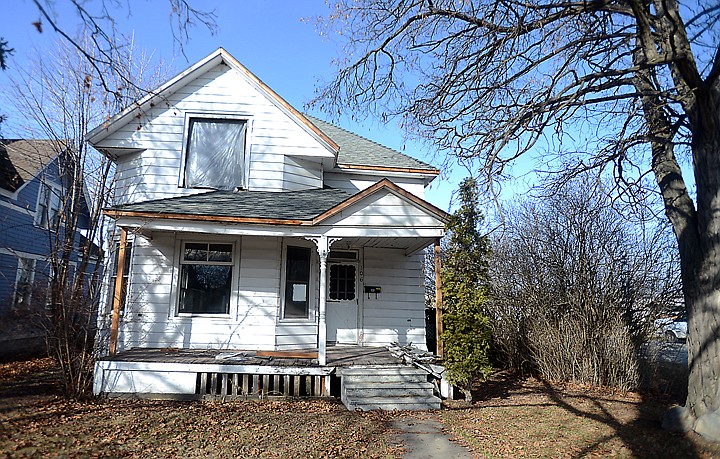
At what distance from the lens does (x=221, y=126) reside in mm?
10969

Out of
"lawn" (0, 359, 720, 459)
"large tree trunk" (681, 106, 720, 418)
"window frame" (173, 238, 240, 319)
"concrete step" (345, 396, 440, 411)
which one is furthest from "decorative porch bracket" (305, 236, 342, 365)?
"large tree trunk" (681, 106, 720, 418)

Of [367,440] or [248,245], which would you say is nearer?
[367,440]

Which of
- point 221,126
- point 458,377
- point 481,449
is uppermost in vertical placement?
point 221,126

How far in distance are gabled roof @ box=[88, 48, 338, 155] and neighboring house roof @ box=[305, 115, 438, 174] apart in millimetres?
1533

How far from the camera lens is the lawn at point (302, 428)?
5691 mm

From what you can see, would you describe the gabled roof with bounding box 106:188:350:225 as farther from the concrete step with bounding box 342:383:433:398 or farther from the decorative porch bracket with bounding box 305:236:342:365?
the concrete step with bounding box 342:383:433:398

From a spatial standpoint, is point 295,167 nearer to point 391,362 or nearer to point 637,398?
point 391,362

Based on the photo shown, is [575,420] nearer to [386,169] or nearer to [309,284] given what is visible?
[309,284]

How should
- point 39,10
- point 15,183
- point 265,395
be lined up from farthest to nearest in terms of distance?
point 15,183 → point 265,395 → point 39,10

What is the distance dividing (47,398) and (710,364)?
10.2 meters

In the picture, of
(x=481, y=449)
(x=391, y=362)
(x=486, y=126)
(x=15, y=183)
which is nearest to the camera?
(x=481, y=449)

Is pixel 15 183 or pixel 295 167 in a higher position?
pixel 15 183

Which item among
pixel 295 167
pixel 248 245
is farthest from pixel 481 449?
pixel 295 167

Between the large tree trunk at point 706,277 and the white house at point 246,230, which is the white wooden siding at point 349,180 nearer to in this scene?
the white house at point 246,230
